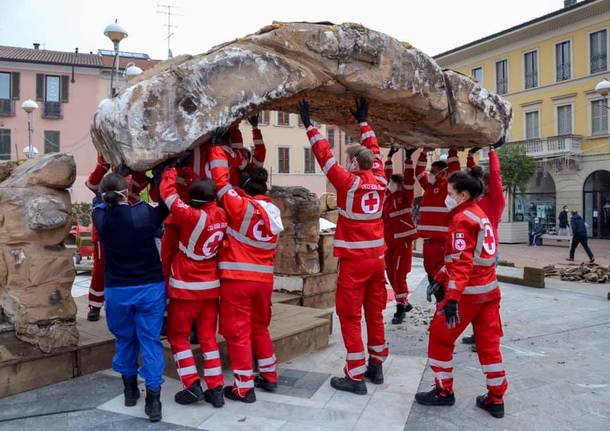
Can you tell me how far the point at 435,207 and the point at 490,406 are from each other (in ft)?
9.56

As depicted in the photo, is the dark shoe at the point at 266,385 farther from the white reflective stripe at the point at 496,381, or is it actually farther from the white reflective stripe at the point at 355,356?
the white reflective stripe at the point at 496,381

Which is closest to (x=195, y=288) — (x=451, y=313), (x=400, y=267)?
(x=451, y=313)

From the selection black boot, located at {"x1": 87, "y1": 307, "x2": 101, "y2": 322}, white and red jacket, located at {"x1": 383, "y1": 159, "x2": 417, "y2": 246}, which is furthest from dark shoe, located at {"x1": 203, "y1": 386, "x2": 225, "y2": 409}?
white and red jacket, located at {"x1": 383, "y1": 159, "x2": 417, "y2": 246}

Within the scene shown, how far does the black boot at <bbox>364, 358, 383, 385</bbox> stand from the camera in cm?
463

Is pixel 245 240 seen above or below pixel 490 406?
above

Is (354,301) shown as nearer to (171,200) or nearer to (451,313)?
(451,313)

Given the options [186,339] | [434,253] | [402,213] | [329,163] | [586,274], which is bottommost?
[586,274]

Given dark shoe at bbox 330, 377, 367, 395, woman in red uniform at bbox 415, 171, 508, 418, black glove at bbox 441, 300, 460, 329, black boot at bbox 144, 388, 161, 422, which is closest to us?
black boot at bbox 144, 388, 161, 422

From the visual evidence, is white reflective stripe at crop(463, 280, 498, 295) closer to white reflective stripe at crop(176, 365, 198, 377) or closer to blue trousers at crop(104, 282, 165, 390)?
white reflective stripe at crop(176, 365, 198, 377)

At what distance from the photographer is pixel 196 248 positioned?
4047 mm

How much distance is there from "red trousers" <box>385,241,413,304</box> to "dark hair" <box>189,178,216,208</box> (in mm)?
3630

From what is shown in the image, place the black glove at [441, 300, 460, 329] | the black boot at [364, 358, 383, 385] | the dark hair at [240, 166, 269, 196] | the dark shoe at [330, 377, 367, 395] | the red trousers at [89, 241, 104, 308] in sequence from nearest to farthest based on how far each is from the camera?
1. the black glove at [441, 300, 460, 329]
2. the dark shoe at [330, 377, 367, 395]
3. the dark hair at [240, 166, 269, 196]
4. the black boot at [364, 358, 383, 385]
5. the red trousers at [89, 241, 104, 308]

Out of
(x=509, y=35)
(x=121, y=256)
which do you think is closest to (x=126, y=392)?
(x=121, y=256)

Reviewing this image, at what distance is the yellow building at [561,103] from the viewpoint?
26078 mm
